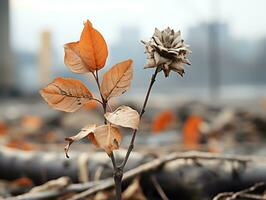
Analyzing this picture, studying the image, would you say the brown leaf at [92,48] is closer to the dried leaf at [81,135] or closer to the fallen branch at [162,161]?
the dried leaf at [81,135]

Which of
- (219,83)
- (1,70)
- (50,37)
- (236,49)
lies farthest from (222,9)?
(1,70)

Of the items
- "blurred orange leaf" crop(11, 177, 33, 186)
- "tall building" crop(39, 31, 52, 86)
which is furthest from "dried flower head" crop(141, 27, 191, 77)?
"tall building" crop(39, 31, 52, 86)

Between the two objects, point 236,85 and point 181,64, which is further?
point 236,85

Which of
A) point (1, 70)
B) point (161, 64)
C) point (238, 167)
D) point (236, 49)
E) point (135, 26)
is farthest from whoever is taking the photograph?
point (1, 70)

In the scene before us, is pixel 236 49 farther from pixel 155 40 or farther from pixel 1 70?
pixel 155 40

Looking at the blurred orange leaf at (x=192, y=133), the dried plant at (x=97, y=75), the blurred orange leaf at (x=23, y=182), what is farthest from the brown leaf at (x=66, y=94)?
the blurred orange leaf at (x=192, y=133)

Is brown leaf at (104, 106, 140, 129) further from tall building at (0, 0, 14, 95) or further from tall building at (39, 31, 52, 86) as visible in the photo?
tall building at (0, 0, 14, 95)
